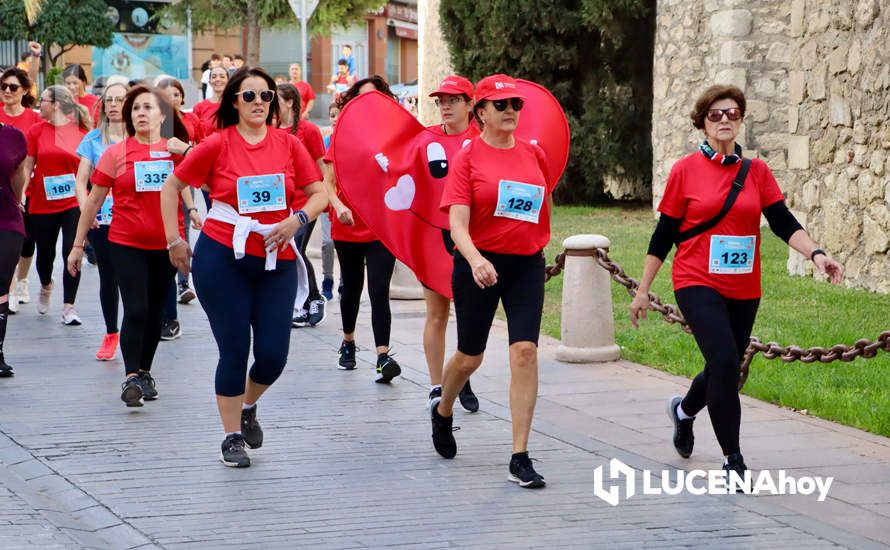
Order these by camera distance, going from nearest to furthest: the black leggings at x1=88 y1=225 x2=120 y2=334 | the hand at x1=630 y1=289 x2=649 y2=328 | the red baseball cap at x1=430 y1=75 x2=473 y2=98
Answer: the hand at x1=630 y1=289 x2=649 y2=328 < the red baseball cap at x1=430 y1=75 x2=473 y2=98 < the black leggings at x1=88 y1=225 x2=120 y2=334

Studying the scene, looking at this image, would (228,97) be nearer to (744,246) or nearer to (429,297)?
(429,297)

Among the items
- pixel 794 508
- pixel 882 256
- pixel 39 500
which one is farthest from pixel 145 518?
pixel 882 256

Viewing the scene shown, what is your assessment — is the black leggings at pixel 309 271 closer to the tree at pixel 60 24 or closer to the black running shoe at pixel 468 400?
the black running shoe at pixel 468 400

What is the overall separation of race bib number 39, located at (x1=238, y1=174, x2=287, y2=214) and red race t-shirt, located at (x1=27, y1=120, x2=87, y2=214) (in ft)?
16.5

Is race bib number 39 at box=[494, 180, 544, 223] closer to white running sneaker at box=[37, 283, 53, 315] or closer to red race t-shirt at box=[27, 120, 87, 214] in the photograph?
red race t-shirt at box=[27, 120, 87, 214]

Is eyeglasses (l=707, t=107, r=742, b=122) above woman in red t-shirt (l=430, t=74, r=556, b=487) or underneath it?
above

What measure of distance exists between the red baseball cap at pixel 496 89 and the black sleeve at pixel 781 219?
1.24 metres

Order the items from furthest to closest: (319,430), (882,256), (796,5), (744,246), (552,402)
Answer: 1. (796,5)
2. (882,256)
3. (552,402)
4. (319,430)
5. (744,246)

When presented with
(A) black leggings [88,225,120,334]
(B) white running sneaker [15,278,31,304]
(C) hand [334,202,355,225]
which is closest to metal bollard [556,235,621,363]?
(C) hand [334,202,355,225]

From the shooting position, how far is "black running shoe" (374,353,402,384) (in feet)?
30.3

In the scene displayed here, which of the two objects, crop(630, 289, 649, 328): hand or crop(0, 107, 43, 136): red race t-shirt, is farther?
crop(0, 107, 43, 136): red race t-shirt

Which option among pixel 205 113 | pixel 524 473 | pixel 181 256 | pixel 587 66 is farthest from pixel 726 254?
pixel 587 66

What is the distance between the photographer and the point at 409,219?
8.41 meters

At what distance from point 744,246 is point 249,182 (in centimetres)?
225
